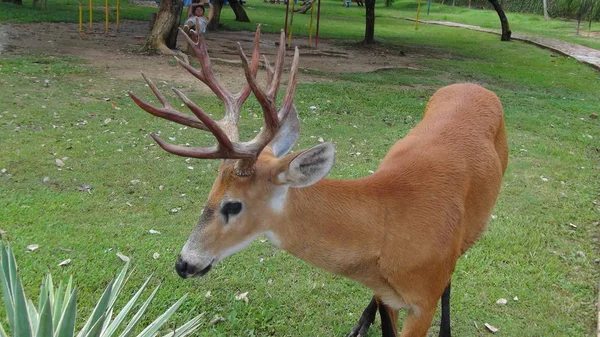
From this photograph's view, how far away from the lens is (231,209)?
8.74 ft

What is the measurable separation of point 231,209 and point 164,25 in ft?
34.6

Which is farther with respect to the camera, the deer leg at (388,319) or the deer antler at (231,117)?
the deer leg at (388,319)

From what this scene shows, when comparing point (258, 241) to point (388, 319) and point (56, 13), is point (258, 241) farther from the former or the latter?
point (56, 13)

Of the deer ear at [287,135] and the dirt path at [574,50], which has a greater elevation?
the deer ear at [287,135]

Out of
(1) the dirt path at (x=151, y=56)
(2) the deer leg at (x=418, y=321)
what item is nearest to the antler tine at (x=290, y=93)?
(2) the deer leg at (x=418, y=321)

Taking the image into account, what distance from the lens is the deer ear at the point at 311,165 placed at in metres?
2.48

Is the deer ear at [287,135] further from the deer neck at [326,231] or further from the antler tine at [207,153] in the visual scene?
the antler tine at [207,153]

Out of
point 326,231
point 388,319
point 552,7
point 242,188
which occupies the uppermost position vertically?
point 552,7

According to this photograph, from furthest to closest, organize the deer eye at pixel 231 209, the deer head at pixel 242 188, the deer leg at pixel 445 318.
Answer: the deer leg at pixel 445 318 < the deer eye at pixel 231 209 < the deer head at pixel 242 188

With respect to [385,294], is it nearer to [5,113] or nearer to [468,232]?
[468,232]

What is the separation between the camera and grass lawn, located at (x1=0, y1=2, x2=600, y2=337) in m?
4.00

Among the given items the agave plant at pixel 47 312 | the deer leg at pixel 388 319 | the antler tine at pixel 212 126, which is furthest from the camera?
the deer leg at pixel 388 319

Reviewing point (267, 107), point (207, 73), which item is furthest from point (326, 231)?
point (207, 73)

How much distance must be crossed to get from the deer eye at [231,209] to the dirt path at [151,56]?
775 cm
